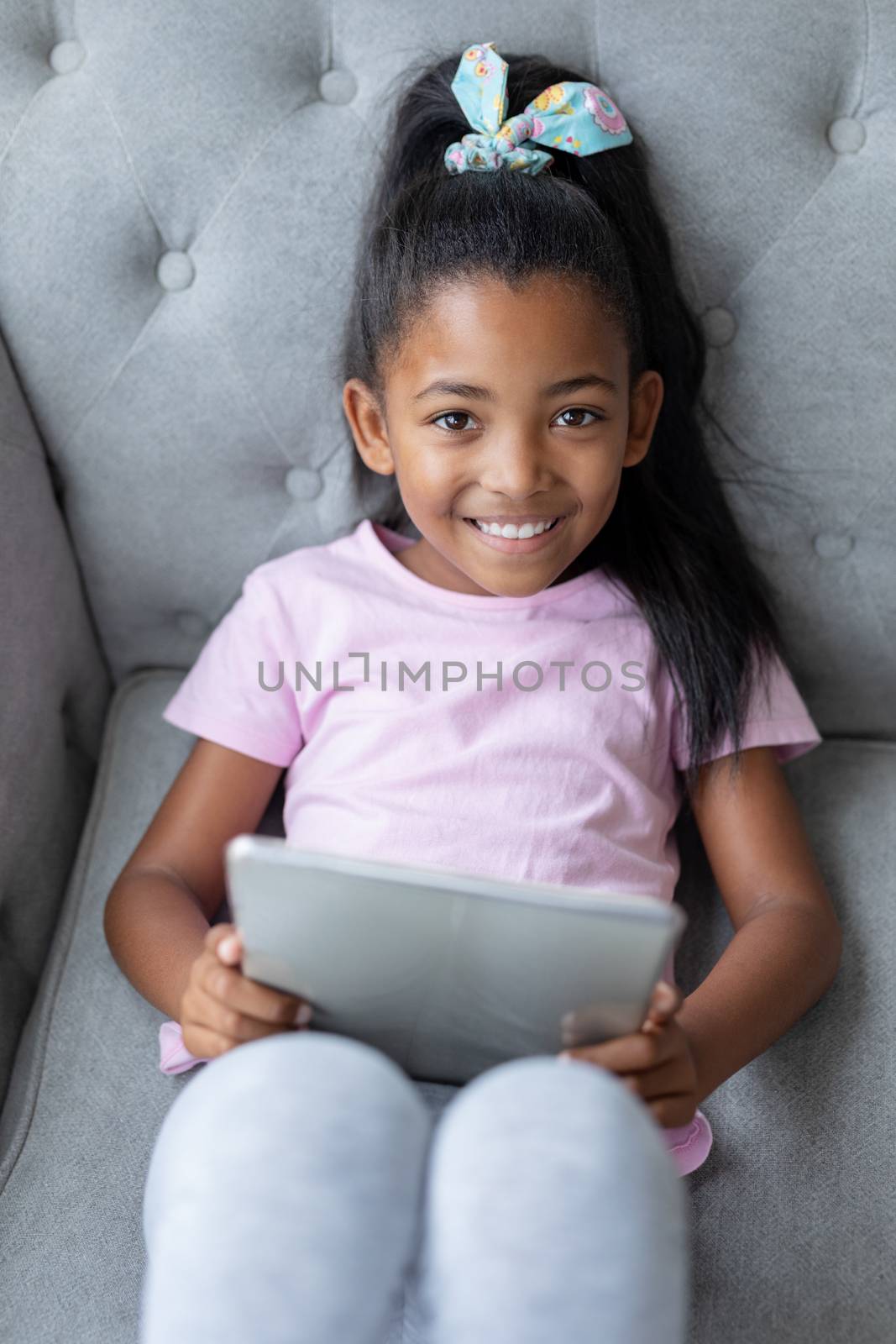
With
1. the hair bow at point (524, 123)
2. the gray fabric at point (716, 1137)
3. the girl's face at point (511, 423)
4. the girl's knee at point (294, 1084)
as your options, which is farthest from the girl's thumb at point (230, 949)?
the hair bow at point (524, 123)

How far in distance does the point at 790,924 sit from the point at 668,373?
47 centimetres

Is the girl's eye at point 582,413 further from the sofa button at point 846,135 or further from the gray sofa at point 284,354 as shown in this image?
the sofa button at point 846,135

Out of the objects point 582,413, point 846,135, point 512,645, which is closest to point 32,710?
point 512,645

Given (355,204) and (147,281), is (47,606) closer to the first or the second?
(147,281)

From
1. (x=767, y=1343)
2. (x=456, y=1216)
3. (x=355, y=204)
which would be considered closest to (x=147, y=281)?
(x=355, y=204)

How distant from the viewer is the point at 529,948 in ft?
2.29

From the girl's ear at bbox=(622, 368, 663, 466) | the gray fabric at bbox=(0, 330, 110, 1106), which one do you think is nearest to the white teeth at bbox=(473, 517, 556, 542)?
the girl's ear at bbox=(622, 368, 663, 466)

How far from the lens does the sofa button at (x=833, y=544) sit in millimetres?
1186

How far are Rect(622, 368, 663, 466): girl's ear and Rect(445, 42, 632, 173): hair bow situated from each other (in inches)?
7.3

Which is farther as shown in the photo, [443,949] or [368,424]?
[368,424]

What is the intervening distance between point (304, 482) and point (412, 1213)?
74 cm

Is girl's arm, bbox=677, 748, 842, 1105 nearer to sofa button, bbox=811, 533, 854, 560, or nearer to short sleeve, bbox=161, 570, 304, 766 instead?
sofa button, bbox=811, 533, 854, 560

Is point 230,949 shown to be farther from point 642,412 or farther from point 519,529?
point 642,412

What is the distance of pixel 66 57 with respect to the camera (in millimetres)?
1101
